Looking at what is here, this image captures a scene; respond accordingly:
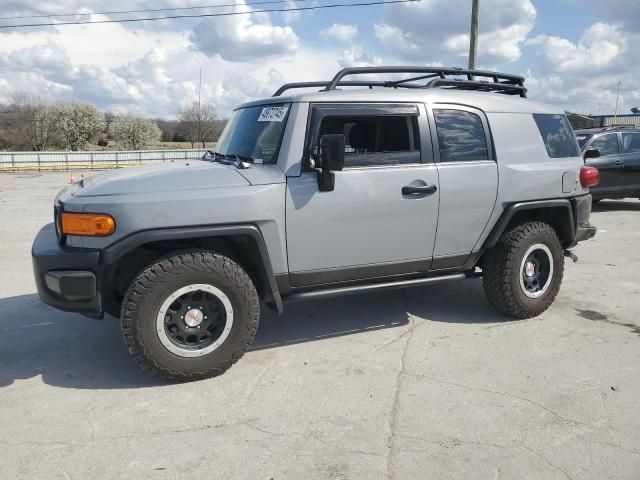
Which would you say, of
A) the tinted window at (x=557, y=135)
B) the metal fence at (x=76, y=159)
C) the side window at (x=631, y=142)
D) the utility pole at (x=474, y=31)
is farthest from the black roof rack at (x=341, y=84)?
the metal fence at (x=76, y=159)

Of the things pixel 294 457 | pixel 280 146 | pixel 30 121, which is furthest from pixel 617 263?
pixel 30 121

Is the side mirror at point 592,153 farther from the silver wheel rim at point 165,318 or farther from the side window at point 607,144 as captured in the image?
the silver wheel rim at point 165,318

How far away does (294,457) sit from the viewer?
9.38 ft

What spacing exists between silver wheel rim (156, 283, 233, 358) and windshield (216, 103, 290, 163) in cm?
102

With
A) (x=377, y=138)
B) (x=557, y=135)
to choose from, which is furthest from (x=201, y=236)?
(x=557, y=135)

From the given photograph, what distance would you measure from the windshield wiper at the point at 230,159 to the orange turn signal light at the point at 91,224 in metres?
0.98

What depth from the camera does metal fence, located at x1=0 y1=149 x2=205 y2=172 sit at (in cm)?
2919

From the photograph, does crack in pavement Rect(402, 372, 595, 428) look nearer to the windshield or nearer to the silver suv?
the silver suv

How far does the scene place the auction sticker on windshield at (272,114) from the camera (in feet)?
13.2

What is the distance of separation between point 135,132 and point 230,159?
4727 centimetres

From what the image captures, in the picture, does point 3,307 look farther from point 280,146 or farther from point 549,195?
point 549,195

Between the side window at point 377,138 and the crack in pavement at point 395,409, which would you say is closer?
the crack in pavement at point 395,409

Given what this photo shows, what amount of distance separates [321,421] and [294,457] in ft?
1.28

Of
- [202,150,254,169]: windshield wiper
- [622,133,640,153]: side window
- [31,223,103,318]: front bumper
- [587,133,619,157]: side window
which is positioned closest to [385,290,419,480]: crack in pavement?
[202,150,254,169]: windshield wiper
